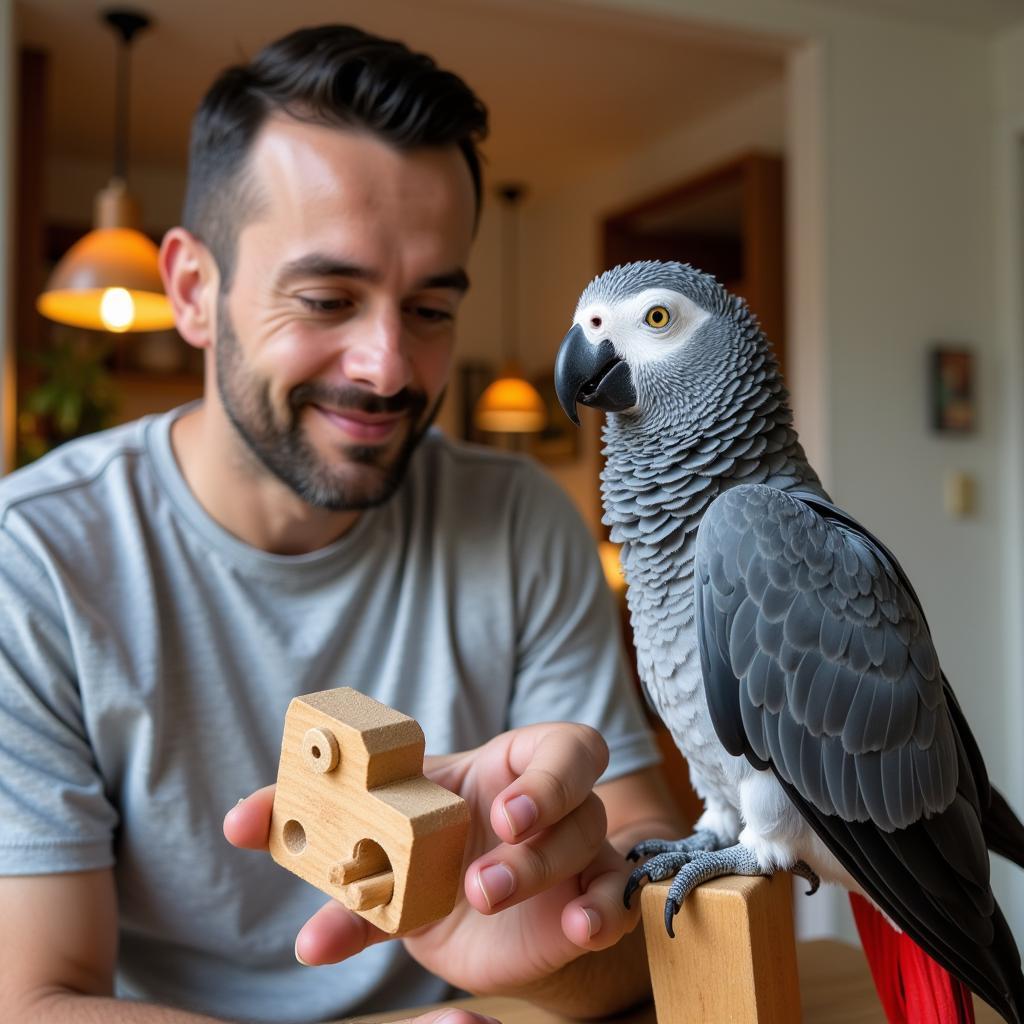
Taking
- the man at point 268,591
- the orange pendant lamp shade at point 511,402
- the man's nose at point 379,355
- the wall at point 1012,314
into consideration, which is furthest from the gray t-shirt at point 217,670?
the orange pendant lamp shade at point 511,402

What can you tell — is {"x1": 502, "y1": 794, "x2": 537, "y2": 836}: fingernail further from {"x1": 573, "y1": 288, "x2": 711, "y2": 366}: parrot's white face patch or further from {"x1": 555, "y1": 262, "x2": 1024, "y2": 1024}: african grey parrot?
{"x1": 573, "y1": 288, "x2": 711, "y2": 366}: parrot's white face patch

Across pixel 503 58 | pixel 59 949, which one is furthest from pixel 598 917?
pixel 503 58

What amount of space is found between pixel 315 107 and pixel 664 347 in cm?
52

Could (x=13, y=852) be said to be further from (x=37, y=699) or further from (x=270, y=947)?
(x=270, y=947)

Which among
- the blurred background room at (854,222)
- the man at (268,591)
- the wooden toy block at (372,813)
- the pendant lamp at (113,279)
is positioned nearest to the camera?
the wooden toy block at (372,813)

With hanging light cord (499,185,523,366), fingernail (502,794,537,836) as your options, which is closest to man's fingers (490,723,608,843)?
fingernail (502,794,537,836)

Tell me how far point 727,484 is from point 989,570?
2.39 meters

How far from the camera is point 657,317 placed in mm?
552

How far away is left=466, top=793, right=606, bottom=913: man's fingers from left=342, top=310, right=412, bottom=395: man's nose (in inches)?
16.2

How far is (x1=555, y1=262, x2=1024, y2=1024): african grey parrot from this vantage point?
501 mm

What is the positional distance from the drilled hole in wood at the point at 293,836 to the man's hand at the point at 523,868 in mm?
14

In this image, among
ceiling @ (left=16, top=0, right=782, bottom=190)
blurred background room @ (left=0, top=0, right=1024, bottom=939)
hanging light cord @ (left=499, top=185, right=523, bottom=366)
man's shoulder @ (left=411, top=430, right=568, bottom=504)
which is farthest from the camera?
hanging light cord @ (left=499, top=185, right=523, bottom=366)

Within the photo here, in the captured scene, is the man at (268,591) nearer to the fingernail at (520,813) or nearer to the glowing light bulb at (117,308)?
the fingernail at (520,813)

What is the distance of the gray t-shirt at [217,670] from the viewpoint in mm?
870
